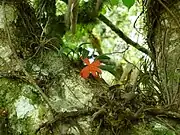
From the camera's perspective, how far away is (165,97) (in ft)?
5.09

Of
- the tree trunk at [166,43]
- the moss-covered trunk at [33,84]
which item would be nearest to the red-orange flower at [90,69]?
the moss-covered trunk at [33,84]

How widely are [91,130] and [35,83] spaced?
28 cm

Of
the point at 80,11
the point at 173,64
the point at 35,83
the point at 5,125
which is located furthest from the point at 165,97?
the point at 80,11

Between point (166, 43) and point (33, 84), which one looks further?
point (166, 43)

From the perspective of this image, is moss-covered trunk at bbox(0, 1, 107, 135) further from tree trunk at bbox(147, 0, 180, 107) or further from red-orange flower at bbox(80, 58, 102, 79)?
tree trunk at bbox(147, 0, 180, 107)

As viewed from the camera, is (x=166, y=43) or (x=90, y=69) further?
(x=166, y=43)

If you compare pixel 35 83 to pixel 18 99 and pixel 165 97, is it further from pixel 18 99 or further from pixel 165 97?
pixel 165 97

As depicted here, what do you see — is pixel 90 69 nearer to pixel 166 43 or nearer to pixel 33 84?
pixel 33 84

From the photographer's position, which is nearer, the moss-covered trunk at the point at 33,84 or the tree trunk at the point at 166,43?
the moss-covered trunk at the point at 33,84

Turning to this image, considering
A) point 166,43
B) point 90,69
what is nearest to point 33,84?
point 90,69

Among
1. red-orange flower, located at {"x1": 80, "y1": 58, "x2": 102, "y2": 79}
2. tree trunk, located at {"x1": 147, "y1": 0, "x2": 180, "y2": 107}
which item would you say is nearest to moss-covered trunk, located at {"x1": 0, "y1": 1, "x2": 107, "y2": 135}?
red-orange flower, located at {"x1": 80, "y1": 58, "x2": 102, "y2": 79}

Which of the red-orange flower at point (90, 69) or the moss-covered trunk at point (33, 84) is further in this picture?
the red-orange flower at point (90, 69)

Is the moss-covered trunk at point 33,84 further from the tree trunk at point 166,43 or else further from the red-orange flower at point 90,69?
the tree trunk at point 166,43

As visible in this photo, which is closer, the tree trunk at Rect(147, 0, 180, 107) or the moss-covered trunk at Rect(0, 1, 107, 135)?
the moss-covered trunk at Rect(0, 1, 107, 135)
